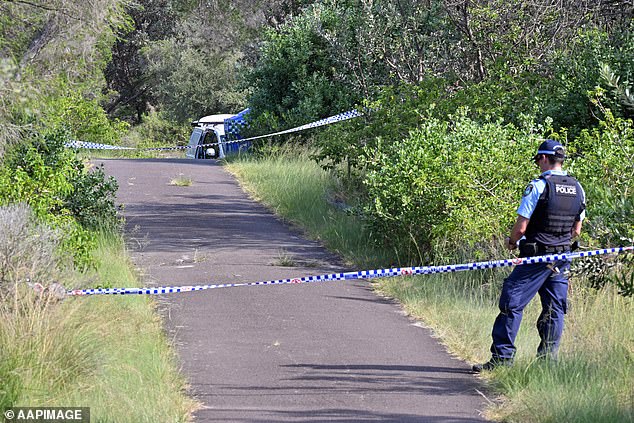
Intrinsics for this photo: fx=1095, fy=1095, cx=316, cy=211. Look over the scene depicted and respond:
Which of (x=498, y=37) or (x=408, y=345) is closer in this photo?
(x=408, y=345)

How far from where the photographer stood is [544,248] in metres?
8.09

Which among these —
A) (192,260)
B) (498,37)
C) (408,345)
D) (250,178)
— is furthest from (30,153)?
(250,178)

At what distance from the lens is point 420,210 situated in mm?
12461

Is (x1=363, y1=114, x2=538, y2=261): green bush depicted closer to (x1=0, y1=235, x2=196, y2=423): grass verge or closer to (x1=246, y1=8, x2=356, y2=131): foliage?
(x1=0, y1=235, x2=196, y2=423): grass verge

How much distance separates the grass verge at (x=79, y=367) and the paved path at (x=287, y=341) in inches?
11.5

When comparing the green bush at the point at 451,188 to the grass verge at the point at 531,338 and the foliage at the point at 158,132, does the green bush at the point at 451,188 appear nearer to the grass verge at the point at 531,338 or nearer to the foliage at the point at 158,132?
the grass verge at the point at 531,338

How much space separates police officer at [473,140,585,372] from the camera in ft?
26.3

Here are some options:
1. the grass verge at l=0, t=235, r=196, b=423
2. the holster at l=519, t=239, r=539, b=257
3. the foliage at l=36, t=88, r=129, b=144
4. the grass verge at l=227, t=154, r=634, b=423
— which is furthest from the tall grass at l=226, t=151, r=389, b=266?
the grass verge at l=0, t=235, r=196, b=423

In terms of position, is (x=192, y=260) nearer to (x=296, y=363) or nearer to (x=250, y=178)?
(x=296, y=363)

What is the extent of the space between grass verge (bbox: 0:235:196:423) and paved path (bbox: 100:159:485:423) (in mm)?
293

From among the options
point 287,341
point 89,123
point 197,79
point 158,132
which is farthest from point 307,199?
point 158,132

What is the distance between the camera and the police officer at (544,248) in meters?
8.02

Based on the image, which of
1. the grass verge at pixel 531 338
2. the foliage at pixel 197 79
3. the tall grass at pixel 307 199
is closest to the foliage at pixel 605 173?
the grass verge at pixel 531 338

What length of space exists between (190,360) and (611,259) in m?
3.82
